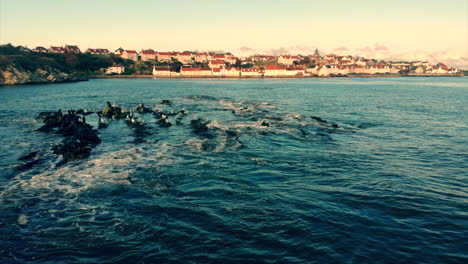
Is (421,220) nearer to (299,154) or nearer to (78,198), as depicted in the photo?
(299,154)

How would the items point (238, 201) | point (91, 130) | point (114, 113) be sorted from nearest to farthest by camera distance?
1. point (238, 201)
2. point (91, 130)
3. point (114, 113)

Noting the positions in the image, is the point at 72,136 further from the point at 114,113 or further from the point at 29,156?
the point at 114,113

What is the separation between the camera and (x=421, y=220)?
13766 millimetres

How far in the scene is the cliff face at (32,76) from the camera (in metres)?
107

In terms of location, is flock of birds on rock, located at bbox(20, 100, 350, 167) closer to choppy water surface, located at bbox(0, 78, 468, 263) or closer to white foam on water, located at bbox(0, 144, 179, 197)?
choppy water surface, located at bbox(0, 78, 468, 263)

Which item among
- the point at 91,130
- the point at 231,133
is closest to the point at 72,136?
the point at 91,130

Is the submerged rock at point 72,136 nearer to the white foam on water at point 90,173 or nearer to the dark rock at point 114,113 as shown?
the white foam on water at point 90,173

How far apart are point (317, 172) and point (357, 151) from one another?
7.43 meters

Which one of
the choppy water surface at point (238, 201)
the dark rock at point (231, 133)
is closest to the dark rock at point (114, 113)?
the choppy water surface at point (238, 201)

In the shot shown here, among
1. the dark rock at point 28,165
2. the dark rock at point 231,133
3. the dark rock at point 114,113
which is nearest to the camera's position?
the dark rock at point 28,165

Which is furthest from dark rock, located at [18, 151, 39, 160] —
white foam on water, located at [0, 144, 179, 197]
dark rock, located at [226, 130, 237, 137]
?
dark rock, located at [226, 130, 237, 137]

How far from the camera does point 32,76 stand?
389ft

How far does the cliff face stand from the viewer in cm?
10744

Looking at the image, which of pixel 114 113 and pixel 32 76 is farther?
pixel 32 76
